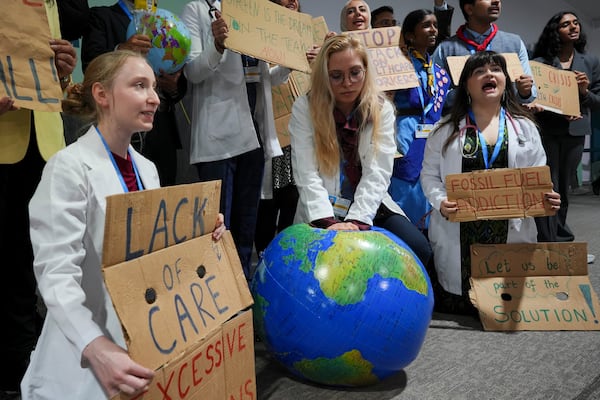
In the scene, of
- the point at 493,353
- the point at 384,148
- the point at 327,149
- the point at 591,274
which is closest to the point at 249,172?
the point at 327,149

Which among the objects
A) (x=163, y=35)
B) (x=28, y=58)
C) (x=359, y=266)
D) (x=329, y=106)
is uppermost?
(x=163, y=35)

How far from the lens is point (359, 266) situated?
1635 mm

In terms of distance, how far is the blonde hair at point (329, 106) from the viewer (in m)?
2.18

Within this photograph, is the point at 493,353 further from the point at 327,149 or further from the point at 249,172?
the point at 249,172

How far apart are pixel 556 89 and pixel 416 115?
1097 millimetres

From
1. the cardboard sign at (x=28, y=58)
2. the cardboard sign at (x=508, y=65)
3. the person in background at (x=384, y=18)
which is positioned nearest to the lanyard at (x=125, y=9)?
the cardboard sign at (x=28, y=58)

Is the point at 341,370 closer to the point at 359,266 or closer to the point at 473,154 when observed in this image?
the point at 359,266

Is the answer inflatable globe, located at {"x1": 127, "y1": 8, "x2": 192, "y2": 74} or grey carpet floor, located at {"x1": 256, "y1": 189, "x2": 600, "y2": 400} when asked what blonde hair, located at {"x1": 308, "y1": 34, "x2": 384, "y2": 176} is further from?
Answer: grey carpet floor, located at {"x1": 256, "y1": 189, "x2": 600, "y2": 400}

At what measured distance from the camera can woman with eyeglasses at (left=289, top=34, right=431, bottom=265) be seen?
2.15 metres

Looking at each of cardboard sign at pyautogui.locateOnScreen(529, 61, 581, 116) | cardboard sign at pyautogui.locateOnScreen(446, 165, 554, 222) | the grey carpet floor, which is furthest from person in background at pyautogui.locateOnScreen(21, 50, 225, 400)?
cardboard sign at pyautogui.locateOnScreen(529, 61, 581, 116)

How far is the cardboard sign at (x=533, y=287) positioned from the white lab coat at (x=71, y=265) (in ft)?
5.84

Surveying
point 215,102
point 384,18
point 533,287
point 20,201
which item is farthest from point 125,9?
point 533,287

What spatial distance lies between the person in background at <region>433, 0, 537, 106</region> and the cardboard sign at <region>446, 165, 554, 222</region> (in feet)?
3.07

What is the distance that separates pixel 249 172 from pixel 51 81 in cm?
107
